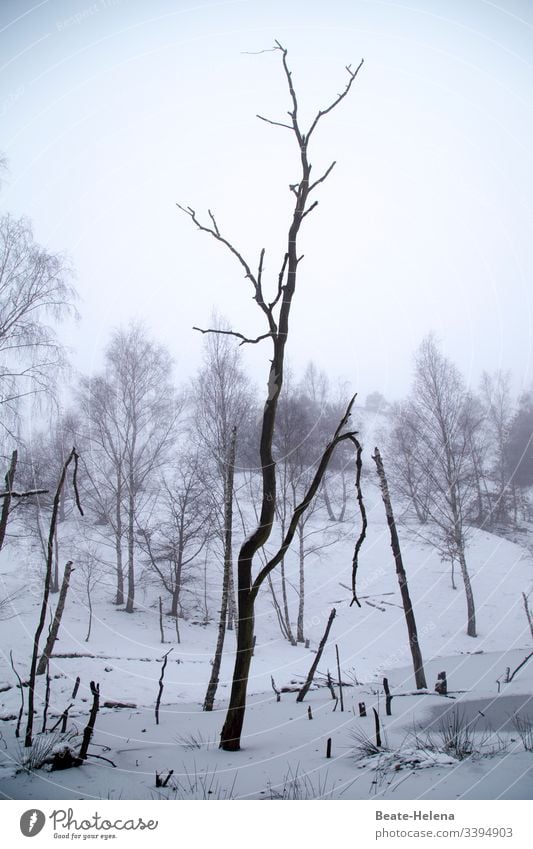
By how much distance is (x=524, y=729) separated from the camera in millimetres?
2607

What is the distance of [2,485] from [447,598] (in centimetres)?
1294

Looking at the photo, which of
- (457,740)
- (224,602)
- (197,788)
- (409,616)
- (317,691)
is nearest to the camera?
(197,788)

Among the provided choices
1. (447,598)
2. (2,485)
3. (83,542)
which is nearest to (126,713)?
(2,485)

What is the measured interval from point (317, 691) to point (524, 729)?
4746 millimetres

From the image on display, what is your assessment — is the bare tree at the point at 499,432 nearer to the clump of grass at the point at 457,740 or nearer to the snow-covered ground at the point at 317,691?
the snow-covered ground at the point at 317,691

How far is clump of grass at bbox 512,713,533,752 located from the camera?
7.26 ft

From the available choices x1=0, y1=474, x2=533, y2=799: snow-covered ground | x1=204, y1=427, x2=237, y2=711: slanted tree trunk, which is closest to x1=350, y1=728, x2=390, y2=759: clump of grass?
x1=0, y1=474, x2=533, y2=799: snow-covered ground

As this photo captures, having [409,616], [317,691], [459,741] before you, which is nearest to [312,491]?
[459,741]

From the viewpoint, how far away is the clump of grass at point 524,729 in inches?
87.1

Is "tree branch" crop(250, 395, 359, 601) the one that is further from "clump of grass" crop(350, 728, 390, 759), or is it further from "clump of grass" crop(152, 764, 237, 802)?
"clump of grass" crop(350, 728, 390, 759)

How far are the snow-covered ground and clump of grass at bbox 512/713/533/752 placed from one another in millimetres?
43

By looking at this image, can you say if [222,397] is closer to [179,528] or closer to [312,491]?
[179,528]

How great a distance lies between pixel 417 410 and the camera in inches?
472
